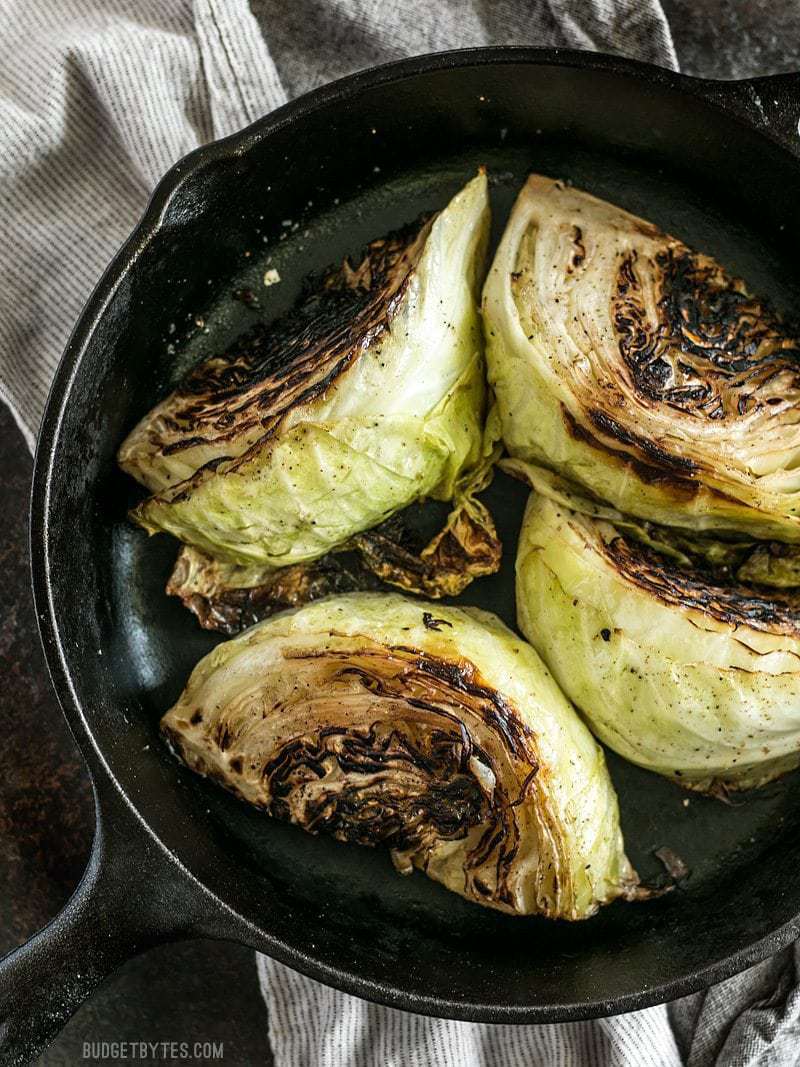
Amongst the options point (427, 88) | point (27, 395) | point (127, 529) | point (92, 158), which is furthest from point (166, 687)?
point (427, 88)

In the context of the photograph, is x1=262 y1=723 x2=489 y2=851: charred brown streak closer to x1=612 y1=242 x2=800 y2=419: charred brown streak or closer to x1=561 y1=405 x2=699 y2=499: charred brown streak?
x1=561 y1=405 x2=699 y2=499: charred brown streak

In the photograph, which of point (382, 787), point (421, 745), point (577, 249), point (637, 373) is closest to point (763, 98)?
point (577, 249)

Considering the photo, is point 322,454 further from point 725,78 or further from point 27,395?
point 725,78

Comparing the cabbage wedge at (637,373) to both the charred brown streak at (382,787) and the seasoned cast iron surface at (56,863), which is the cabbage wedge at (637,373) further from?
the seasoned cast iron surface at (56,863)

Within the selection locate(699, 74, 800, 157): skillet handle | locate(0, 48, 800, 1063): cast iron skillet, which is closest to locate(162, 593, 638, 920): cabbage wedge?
locate(0, 48, 800, 1063): cast iron skillet

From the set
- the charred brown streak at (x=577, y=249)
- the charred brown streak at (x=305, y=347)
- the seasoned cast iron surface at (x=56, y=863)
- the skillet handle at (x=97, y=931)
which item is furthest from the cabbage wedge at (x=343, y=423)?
the skillet handle at (x=97, y=931)
